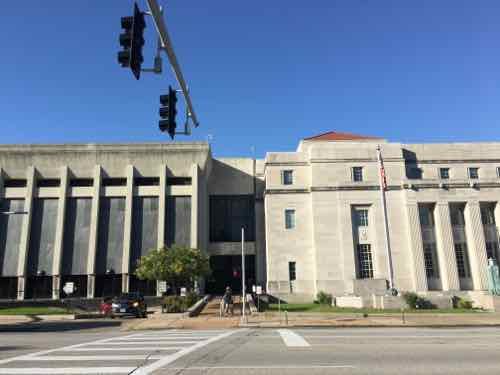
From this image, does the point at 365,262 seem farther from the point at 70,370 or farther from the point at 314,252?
the point at 70,370

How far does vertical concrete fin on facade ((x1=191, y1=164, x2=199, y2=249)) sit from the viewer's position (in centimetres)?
4447

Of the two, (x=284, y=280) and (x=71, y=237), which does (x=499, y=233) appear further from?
(x=71, y=237)

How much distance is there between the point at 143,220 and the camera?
45969mm

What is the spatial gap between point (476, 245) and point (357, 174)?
14.1 meters

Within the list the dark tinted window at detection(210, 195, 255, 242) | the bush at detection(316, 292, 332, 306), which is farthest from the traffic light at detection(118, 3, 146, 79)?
the dark tinted window at detection(210, 195, 255, 242)

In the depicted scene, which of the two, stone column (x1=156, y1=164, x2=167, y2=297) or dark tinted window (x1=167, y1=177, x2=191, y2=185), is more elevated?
dark tinted window (x1=167, y1=177, x2=191, y2=185)

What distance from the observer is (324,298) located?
133 ft

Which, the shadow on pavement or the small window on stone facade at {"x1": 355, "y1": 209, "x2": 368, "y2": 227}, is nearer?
the shadow on pavement

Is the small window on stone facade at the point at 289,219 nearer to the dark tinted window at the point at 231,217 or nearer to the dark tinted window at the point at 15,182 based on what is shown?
the dark tinted window at the point at 231,217

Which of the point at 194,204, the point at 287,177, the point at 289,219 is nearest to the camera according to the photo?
the point at 194,204

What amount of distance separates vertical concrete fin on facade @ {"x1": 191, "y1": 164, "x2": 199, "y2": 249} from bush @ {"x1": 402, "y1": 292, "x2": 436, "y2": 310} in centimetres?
2191

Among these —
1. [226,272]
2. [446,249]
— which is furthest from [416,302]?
[226,272]

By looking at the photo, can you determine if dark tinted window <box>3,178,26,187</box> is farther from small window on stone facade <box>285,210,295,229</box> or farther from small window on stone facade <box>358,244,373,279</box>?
small window on stone facade <box>358,244,373,279</box>

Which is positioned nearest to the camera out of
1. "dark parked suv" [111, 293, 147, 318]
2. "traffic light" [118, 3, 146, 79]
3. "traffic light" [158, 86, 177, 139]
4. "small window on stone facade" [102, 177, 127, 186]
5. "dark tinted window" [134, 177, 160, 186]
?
"traffic light" [118, 3, 146, 79]
